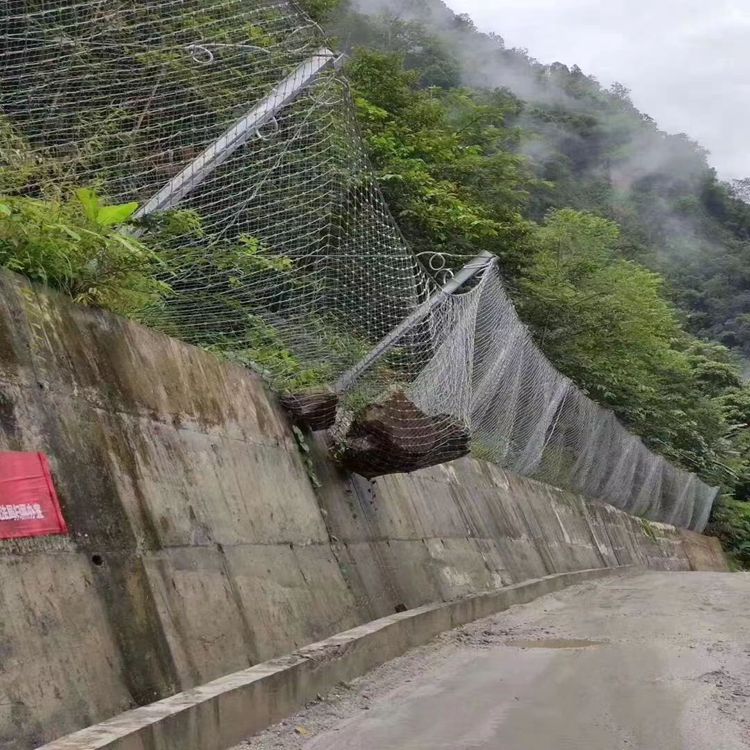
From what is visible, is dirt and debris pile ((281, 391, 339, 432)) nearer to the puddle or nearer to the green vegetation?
the green vegetation

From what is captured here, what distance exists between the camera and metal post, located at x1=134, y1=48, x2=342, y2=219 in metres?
5.14

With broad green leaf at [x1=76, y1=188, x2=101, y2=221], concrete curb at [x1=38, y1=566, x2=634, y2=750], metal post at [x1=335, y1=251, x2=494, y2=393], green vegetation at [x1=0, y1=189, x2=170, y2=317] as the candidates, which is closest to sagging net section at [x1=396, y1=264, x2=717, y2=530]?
metal post at [x1=335, y1=251, x2=494, y2=393]

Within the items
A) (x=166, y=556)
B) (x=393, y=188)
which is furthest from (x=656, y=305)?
A: (x=166, y=556)

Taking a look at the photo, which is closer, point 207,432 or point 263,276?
point 207,432

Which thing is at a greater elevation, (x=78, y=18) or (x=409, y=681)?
(x=78, y=18)

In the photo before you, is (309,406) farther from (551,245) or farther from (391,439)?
(551,245)

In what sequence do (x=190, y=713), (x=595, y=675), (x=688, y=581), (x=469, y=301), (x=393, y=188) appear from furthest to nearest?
(x=393, y=188)
(x=688, y=581)
(x=469, y=301)
(x=595, y=675)
(x=190, y=713)

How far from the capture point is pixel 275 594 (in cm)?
505

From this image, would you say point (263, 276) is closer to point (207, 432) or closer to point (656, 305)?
point (207, 432)

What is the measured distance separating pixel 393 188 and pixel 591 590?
6.87 m

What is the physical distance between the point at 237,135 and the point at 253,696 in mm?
2959

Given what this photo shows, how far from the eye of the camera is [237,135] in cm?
527

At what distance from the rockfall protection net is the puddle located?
4.79 feet

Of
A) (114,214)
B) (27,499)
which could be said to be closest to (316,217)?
(114,214)
